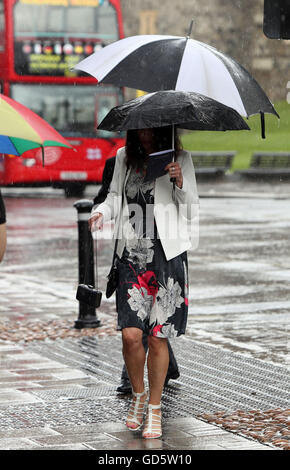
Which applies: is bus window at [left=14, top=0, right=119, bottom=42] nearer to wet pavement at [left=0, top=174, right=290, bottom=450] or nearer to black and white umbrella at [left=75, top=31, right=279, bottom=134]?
wet pavement at [left=0, top=174, right=290, bottom=450]

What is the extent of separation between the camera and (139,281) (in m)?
5.29

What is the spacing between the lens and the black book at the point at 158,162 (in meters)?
5.25

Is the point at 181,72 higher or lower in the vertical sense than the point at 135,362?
higher

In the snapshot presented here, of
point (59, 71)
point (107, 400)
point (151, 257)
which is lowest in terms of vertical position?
point (107, 400)

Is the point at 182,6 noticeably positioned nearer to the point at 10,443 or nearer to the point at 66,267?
the point at 66,267

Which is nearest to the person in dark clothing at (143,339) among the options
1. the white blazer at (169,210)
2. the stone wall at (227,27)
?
the white blazer at (169,210)

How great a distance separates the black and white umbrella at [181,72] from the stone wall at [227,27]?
44491 mm

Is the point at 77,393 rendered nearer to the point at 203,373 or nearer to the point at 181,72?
the point at 203,373

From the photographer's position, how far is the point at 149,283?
531 centimetres

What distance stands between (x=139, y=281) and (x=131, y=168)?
0.60 m

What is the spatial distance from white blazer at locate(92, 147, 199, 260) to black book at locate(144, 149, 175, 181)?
0.08m

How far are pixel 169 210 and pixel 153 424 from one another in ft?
3.57

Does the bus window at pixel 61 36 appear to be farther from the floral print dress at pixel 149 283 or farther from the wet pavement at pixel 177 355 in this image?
the floral print dress at pixel 149 283

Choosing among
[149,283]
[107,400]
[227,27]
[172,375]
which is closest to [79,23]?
[172,375]
